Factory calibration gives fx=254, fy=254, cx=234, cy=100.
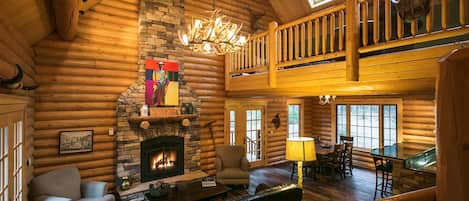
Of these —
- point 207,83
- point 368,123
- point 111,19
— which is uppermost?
point 111,19

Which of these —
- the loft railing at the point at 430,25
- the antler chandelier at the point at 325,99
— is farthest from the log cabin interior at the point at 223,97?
the antler chandelier at the point at 325,99

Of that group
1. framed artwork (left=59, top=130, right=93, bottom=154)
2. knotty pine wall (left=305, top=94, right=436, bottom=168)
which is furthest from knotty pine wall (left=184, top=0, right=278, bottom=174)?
knotty pine wall (left=305, top=94, right=436, bottom=168)

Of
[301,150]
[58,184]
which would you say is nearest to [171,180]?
[58,184]

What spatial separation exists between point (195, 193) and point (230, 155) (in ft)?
6.21

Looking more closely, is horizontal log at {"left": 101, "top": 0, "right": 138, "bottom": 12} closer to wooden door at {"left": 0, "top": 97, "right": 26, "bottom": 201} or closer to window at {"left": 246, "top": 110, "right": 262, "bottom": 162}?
wooden door at {"left": 0, "top": 97, "right": 26, "bottom": 201}

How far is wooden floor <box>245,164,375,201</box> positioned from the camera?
544cm

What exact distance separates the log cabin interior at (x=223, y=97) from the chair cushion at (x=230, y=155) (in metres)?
0.03

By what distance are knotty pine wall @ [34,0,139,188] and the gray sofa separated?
63cm

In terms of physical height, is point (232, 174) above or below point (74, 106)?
below

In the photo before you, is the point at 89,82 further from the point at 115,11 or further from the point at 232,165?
the point at 232,165

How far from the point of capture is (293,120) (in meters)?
8.91

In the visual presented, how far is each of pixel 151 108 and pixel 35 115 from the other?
79.2 inches

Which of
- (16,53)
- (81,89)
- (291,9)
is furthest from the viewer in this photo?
(291,9)

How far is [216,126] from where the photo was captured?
6.91 meters
